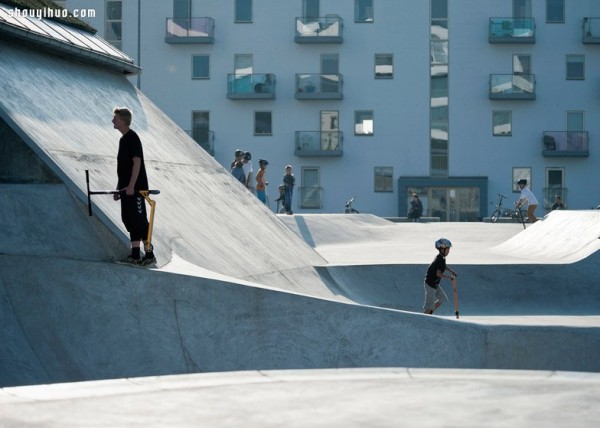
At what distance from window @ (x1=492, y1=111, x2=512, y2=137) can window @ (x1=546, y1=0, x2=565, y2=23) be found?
4772mm

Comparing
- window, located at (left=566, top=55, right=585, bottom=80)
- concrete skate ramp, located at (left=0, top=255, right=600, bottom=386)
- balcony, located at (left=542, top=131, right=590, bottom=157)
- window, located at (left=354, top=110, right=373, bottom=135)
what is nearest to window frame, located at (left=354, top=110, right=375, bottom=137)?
window, located at (left=354, top=110, right=373, bottom=135)

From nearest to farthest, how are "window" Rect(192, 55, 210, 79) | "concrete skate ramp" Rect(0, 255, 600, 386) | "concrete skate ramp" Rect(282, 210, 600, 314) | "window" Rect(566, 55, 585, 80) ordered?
"concrete skate ramp" Rect(0, 255, 600, 386) < "concrete skate ramp" Rect(282, 210, 600, 314) < "window" Rect(566, 55, 585, 80) < "window" Rect(192, 55, 210, 79)

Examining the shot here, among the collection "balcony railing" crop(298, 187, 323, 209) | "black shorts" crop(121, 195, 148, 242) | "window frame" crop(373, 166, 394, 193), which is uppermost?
"window frame" crop(373, 166, 394, 193)

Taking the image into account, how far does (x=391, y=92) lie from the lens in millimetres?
50562

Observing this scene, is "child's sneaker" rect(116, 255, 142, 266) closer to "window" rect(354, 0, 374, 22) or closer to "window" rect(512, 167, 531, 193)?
"window" rect(512, 167, 531, 193)

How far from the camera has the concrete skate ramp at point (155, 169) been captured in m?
12.3

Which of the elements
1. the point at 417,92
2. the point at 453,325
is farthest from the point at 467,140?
the point at 453,325

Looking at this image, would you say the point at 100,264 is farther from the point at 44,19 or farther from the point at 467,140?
the point at 467,140

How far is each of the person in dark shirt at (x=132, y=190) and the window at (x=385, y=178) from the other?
133 feet

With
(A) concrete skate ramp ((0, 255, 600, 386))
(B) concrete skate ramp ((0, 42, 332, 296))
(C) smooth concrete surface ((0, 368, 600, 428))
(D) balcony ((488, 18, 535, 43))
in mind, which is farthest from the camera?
(D) balcony ((488, 18, 535, 43))

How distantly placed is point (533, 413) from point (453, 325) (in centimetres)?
525

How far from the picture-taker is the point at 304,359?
1052 centimetres

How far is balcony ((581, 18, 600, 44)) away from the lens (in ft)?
163

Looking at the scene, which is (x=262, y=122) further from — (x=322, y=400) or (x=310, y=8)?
(x=322, y=400)
